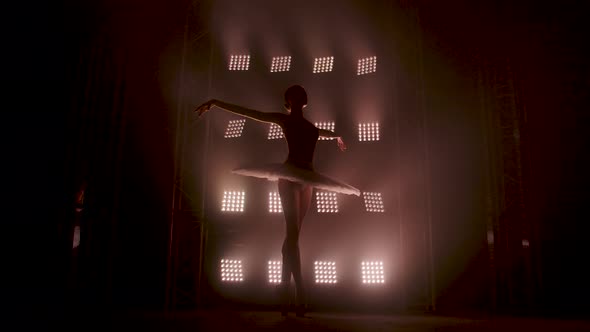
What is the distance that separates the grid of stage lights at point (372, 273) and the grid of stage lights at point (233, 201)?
202 cm

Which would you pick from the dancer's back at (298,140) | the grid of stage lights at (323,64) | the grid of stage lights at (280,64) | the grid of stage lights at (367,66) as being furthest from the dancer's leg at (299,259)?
the grid of stage lights at (280,64)

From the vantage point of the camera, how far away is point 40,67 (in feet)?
23.0

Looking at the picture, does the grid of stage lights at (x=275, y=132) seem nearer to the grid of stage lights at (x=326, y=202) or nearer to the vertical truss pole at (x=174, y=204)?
the grid of stage lights at (x=326, y=202)

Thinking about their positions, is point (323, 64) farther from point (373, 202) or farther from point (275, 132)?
point (373, 202)

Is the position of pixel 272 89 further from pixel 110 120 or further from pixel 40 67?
pixel 40 67

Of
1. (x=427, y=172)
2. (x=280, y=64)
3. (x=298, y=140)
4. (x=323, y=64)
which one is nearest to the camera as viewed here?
(x=298, y=140)

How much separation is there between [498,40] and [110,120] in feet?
18.8

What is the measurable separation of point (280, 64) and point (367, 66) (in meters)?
1.44

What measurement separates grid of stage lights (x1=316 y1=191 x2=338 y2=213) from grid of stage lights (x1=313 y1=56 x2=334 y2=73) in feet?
6.52

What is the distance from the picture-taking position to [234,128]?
7102 millimetres

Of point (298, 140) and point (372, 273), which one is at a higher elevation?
point (298, 140)

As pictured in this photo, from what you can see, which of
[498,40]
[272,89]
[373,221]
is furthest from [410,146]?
[272,89]

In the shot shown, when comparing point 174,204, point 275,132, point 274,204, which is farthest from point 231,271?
point 275,132

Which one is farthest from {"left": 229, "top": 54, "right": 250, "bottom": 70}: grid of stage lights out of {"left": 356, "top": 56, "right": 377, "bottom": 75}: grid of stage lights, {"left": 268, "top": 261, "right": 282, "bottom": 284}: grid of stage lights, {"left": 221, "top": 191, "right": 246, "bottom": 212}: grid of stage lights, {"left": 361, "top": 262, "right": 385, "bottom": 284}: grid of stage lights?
{"left": 361, "top": 262, "right": 385, "bottom": 284}: grid of stage lights
